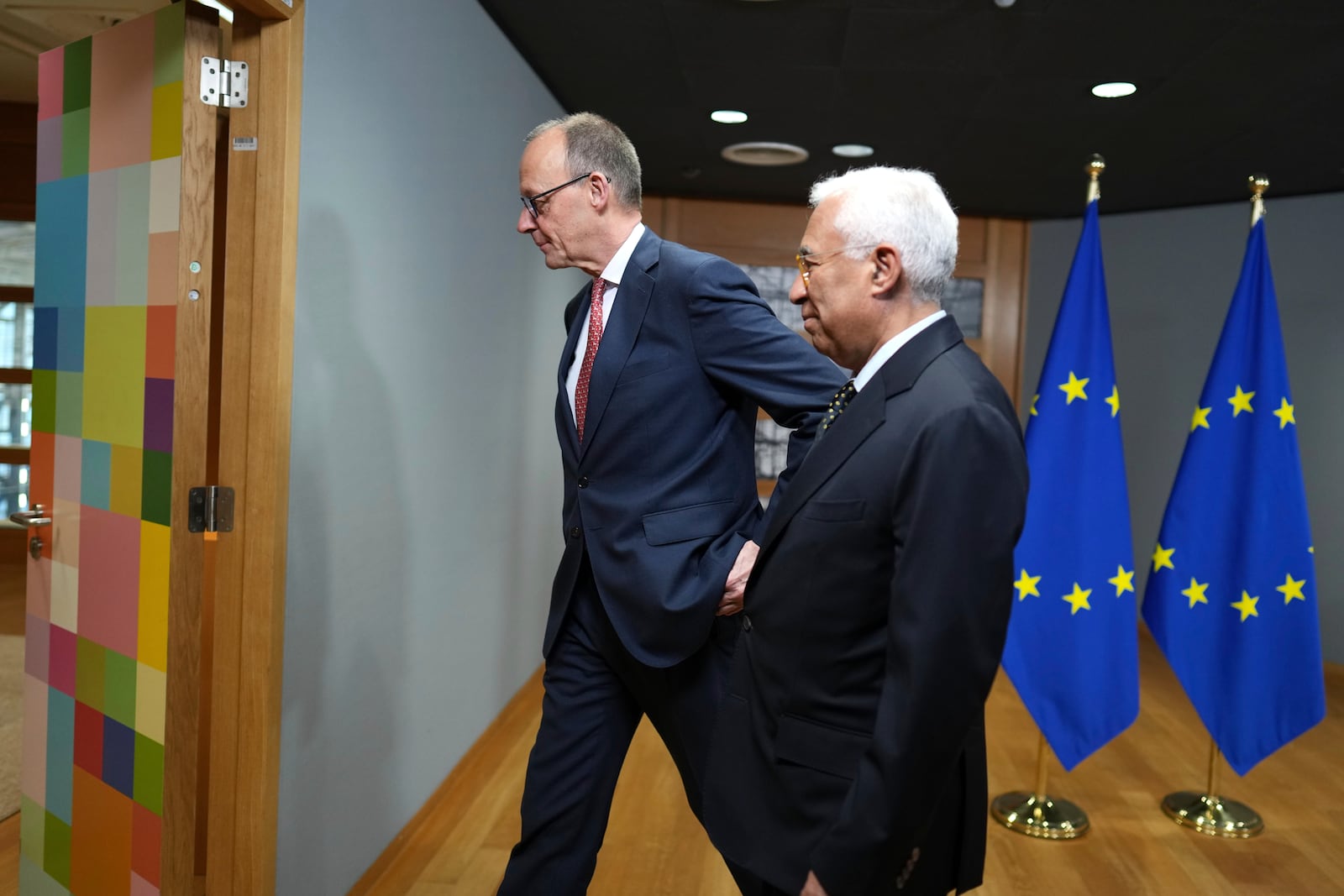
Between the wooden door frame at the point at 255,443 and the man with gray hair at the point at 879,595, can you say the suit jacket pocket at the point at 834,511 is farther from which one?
the wooden door frame at the point at 255,443

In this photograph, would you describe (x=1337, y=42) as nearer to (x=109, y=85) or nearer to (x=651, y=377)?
(x=651, y=377)

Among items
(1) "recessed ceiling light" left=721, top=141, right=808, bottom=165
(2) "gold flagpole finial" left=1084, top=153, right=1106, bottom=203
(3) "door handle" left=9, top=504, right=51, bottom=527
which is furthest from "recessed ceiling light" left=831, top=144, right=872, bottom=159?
(3) "door handle" left=9, top=504, right=51, bottom=527

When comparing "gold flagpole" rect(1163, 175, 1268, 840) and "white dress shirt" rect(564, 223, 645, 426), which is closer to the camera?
"white dress shirt" rect(564, 223, 645, 426)

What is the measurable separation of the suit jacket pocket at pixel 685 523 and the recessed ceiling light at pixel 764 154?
324 cm

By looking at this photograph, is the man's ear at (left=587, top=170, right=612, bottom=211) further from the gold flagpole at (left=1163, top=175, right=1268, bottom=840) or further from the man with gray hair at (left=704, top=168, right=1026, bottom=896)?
the gold flagpole at (left=1163, top=175, right=1268, bottom=840)

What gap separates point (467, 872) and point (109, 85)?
191 cm

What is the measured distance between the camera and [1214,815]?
3146mm

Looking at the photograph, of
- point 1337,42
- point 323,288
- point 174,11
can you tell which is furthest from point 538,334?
point 1337,42

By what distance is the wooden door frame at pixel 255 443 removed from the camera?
1814mm

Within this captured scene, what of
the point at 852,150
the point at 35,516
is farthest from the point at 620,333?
the point at 852,150

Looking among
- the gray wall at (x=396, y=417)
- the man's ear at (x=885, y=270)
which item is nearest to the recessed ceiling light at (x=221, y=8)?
the gray wall at (x=396, y=417)

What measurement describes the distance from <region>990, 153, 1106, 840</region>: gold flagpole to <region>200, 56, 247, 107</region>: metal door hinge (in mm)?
2257

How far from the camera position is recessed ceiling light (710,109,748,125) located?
4035 millimetres

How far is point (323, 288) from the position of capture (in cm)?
200
